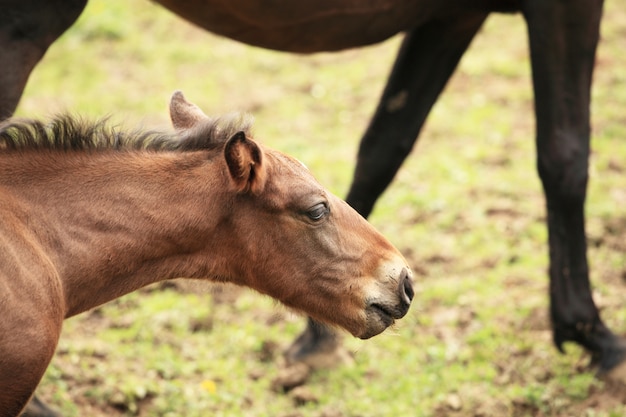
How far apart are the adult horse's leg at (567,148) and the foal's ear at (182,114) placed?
1978mm

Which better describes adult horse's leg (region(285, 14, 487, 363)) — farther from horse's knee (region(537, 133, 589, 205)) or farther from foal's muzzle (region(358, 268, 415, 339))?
foal's muzzle (region(358, 268, 415, 339))

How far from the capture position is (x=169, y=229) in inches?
140

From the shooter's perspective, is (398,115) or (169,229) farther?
(398,115)

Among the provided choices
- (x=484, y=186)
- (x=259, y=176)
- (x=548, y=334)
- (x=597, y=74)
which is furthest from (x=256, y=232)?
(x=597, y=74)

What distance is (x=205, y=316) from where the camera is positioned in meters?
5.95

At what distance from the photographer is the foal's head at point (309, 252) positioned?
3.66 meters

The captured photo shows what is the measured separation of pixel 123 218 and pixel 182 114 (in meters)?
0.68

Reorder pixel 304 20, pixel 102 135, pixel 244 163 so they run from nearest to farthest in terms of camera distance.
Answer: pixel 244 163 → pixel 102 135 → pixel 304 20

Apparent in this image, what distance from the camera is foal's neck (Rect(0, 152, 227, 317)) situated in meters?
3.40

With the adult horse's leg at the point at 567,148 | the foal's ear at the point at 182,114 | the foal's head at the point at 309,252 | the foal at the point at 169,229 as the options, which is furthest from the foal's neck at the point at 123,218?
the adult horse's leg at the point at 567,148

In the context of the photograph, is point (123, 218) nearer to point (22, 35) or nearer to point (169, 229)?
point (169, 229)

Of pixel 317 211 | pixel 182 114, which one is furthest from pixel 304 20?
pixel 317 211

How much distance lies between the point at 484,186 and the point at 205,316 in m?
2.92

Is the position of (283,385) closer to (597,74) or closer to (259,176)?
(259,176)
